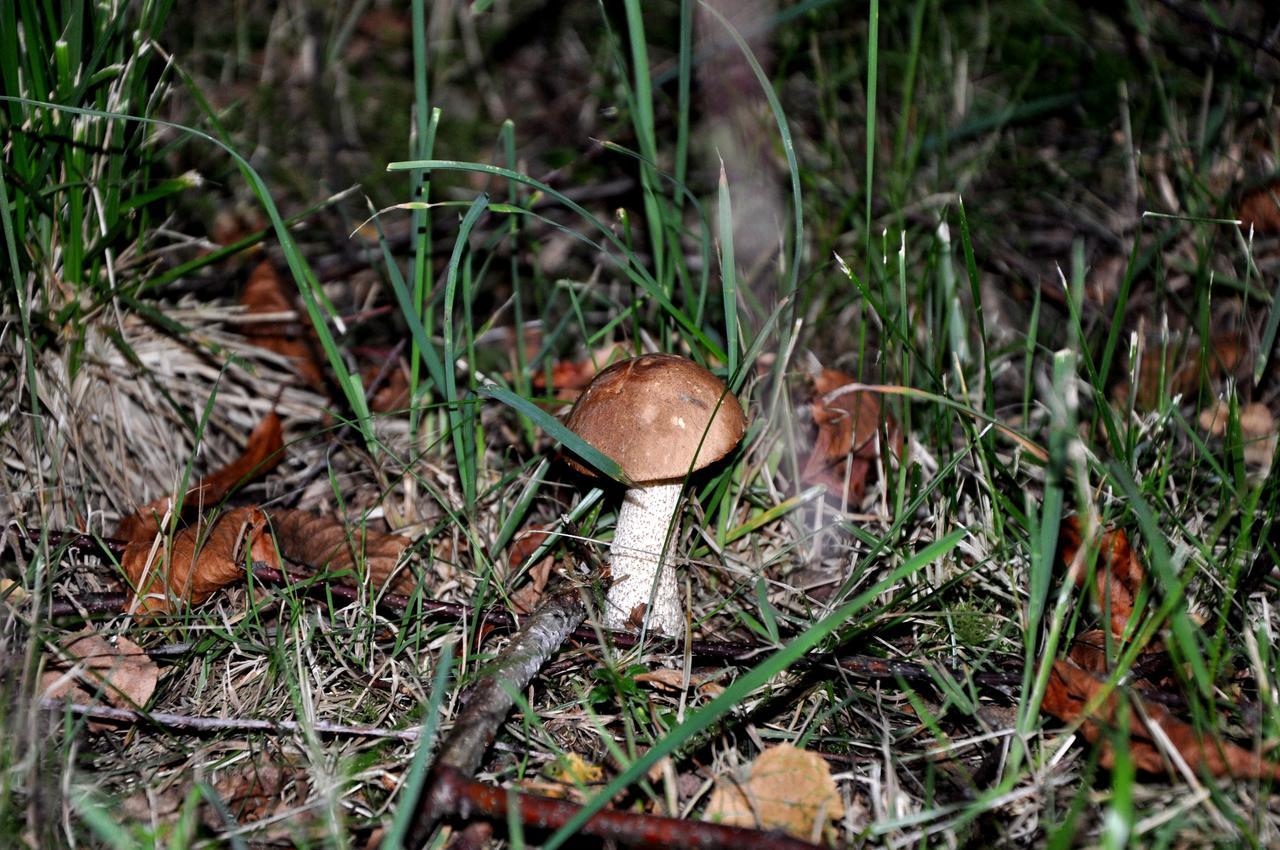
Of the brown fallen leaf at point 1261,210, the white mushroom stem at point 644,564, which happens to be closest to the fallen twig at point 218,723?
the white mushroom stem at point 644,564

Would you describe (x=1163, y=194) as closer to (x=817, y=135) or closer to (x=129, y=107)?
(x=817, y=135)

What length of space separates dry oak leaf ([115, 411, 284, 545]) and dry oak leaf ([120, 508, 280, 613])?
0.05m

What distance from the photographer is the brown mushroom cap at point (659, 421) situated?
1754 mm

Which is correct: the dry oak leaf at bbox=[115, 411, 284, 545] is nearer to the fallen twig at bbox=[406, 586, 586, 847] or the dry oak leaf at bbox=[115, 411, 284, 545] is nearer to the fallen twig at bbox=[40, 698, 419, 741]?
the fallen twig at bbox=[40, 698, 419, 741]

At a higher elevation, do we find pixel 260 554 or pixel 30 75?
pixel 30 75

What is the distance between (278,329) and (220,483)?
582 mm

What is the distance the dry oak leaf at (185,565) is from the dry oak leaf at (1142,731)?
1504 millimetres

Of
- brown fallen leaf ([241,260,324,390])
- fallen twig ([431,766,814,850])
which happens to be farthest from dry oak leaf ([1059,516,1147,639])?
brown fallen leaf ([241,260,324,390])

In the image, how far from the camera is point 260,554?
210cm

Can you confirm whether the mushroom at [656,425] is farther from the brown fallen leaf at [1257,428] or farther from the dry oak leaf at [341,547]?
the brown fallen leaf at [1257,428]

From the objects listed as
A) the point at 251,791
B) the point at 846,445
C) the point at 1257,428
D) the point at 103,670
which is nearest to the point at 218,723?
the point at 251,791

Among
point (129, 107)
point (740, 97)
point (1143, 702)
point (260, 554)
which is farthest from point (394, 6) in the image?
point (1143, 702)

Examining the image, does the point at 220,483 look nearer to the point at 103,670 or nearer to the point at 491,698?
the point at 103,670

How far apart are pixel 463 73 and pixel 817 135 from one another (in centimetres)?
131
